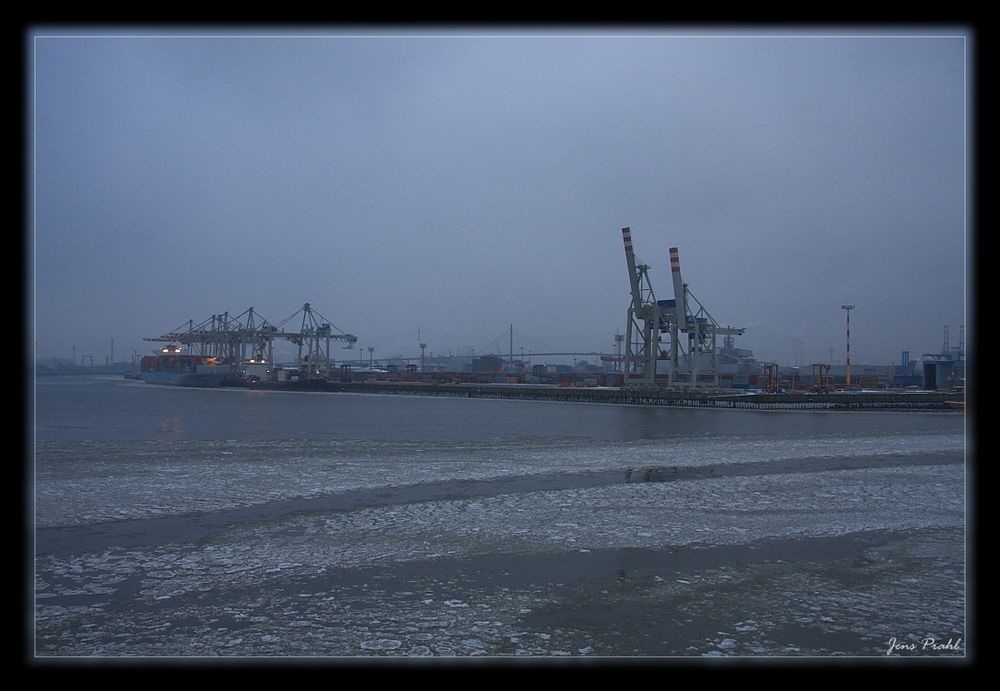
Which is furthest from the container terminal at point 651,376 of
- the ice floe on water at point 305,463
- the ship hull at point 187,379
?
the ice floe on water at point 305,463

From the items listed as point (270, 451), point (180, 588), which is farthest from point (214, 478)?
point (180, 588)

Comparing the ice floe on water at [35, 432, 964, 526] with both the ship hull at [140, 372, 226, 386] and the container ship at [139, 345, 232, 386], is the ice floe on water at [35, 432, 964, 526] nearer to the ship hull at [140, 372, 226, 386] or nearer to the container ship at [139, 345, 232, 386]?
the ship hull at [140, 372, 226, 386]

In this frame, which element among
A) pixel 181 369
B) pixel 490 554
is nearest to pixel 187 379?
pixel 181 369

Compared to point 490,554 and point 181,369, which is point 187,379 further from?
point 490,554

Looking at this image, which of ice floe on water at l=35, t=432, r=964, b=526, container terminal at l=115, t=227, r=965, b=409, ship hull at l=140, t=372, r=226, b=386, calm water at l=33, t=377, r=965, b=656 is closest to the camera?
calm water at l=33, t=377, r=965, b=656

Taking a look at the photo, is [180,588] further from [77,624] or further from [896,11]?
[896,11]

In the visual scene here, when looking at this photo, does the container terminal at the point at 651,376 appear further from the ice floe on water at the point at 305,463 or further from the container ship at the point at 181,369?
the ice floe on water at the point at 305,463

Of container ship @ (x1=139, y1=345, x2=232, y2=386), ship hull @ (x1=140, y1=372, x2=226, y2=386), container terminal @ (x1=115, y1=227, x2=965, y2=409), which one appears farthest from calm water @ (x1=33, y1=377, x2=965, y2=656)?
container ship @ (x1=139, y1=345, x2=232, y2=386)
